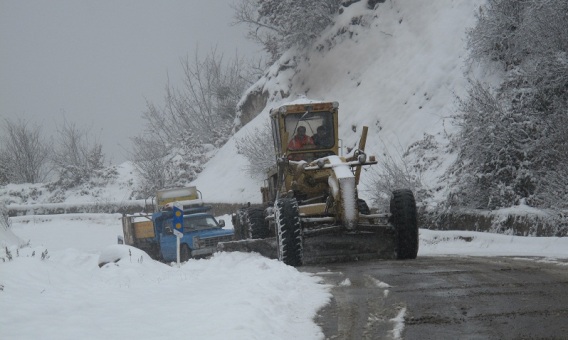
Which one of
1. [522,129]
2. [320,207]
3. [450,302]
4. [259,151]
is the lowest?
[450,302]

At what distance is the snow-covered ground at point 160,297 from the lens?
227 inches

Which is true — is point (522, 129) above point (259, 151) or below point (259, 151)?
below

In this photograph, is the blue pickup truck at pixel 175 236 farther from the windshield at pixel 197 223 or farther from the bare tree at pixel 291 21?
the bare tree at pixel 291 21

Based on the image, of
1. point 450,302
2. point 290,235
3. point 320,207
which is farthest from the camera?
point 320,207

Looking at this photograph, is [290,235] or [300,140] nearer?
[290,235]

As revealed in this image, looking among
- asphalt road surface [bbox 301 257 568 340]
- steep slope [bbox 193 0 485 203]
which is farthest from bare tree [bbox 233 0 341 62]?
asphalt road surface [bbox 301 257 568 340]

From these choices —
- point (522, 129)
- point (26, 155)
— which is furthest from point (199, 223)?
point (26, 155)

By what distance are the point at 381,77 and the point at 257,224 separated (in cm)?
1529

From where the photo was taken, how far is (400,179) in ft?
62.5

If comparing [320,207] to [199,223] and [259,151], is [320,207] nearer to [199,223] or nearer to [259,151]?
[199,223]

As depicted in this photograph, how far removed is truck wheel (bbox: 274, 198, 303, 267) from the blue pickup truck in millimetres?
9065

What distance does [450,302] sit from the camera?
7.48m

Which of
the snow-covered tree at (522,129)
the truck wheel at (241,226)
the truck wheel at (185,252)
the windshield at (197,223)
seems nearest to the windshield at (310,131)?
the truck wheel at (241,226)

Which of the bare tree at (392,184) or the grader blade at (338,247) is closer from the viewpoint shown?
the grader blade at (338,247)
